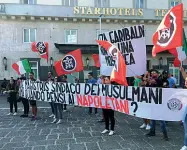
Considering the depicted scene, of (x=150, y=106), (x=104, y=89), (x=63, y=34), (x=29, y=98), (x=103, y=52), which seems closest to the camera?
(x=150, y=106)

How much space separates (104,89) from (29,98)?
382 cm

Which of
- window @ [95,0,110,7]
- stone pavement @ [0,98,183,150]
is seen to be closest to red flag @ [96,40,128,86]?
stone pavement @ [0,98,183,150]

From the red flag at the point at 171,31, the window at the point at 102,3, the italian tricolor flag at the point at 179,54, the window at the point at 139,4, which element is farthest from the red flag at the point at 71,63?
the window at the point at 139,4

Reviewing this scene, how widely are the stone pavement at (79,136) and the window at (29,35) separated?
1338 cm

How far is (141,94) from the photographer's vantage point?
6527 millimetres

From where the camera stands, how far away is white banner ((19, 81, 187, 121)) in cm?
591

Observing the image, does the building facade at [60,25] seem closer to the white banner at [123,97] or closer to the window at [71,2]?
the window at [71,2]

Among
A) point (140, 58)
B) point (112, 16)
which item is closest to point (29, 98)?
point (140, 58)

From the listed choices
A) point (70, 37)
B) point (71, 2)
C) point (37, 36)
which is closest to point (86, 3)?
point (71, 2)

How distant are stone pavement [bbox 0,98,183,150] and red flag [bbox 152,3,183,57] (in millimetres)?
2446

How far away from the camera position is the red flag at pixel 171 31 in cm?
537

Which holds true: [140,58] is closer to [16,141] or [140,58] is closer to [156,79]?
[156,79]

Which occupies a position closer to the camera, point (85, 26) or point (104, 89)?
point (104, 89)

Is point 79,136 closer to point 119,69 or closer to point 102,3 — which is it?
point 119,69
